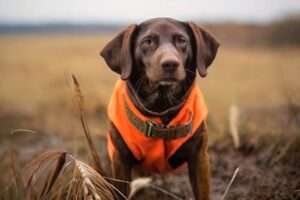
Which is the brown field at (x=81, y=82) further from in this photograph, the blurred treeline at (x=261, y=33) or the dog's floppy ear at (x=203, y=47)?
the dog's floppy ear at (x=203, y=47)

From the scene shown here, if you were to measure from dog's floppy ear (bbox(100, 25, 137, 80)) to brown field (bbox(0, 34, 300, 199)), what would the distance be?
2578mm

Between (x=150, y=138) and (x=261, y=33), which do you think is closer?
(x=150, y=138)

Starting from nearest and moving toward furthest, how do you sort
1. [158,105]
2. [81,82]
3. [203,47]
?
[203,47], [158,105], [81,82]

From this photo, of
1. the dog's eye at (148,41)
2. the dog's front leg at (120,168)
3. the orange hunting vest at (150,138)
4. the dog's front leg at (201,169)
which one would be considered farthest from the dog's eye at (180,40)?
the dog's front leg at (120,168)

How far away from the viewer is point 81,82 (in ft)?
30.8

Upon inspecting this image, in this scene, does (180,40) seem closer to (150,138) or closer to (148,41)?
(148,41)

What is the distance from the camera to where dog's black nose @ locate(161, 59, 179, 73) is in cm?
420

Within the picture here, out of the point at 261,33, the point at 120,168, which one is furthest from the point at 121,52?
the point at 261,33

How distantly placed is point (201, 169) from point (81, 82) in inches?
194

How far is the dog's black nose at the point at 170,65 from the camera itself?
4.20 meters

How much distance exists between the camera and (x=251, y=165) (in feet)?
19.9

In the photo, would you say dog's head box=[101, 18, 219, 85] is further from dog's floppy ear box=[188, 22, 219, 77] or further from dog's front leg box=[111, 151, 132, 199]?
dog's front leg box=[111, 151, 132, 199]

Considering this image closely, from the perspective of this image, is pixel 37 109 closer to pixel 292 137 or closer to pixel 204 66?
pixel 292 137

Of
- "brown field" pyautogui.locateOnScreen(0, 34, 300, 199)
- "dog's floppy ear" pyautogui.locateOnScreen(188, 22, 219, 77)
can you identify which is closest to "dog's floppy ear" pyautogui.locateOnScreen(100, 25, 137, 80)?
"dog's floppy ear" pyautogui.locateOnScreen(188, 22, 219, 77)
